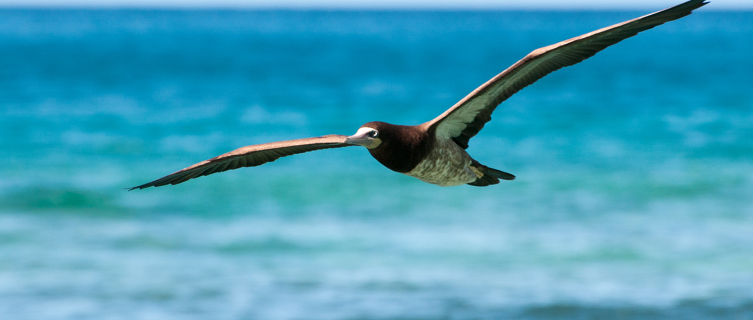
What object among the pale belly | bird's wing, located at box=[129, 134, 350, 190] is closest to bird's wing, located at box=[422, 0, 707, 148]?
the pale belly

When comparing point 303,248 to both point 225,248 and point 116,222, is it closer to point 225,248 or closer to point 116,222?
point 225,248

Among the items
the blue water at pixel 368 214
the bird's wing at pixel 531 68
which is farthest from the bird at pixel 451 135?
the blue water at pixel 368 214

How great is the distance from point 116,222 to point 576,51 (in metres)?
13.9

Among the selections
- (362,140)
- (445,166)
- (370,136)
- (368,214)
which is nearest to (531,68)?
(445,166)

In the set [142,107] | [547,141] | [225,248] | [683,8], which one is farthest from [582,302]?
[142,107]

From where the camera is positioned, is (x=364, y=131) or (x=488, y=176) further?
(x=488, y=176)

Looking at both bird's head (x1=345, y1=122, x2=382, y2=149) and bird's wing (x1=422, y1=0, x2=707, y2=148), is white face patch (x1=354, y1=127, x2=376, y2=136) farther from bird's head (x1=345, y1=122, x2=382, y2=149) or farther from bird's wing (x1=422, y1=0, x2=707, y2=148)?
bird's wing (x1=422, y1=0, x2=707, y2=148)

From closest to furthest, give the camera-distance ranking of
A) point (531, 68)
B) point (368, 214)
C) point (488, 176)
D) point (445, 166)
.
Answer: point (531, 68) < point (445, 166) < point (488, 176) < point (368, 214)

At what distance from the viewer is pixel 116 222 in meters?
19.1

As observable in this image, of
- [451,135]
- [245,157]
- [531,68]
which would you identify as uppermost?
[531,68]

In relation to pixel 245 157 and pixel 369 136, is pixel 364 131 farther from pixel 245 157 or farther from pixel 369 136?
pixel 245 157

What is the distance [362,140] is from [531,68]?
6.38 feet

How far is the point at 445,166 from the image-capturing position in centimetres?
816

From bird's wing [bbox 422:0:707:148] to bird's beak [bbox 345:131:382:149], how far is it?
794 millimetres
